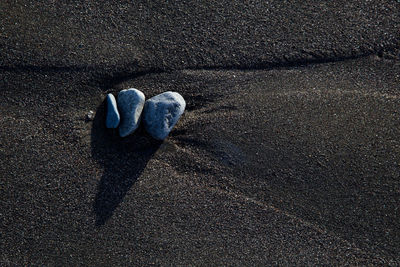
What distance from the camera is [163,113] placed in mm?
2361

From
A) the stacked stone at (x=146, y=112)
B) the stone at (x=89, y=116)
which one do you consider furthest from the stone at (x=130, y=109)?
the stone at (x=89, y=116)

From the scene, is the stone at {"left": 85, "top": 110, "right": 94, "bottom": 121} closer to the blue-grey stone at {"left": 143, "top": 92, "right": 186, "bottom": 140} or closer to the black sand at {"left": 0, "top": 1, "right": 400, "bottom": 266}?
the black sand at {"left": 0, "top": 1, "right": 400, "bottom": 266}

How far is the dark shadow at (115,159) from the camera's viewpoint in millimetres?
2373

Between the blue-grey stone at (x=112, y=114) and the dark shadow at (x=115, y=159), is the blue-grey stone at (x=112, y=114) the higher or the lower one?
the higher one

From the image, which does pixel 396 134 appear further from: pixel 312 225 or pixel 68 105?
pixel 68 105

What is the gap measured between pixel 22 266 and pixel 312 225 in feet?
6.65

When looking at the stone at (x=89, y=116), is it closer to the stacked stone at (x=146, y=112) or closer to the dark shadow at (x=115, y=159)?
the dark shadow at (x=115, y=159)

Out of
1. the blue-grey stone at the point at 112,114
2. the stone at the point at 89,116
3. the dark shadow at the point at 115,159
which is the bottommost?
the dark shadow at the point at 115,159

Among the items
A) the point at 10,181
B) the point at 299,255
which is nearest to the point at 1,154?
the point at 10,181

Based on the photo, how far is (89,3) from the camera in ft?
8.14

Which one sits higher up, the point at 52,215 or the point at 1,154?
the point at 1,154

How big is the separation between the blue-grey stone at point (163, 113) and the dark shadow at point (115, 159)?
93 mm

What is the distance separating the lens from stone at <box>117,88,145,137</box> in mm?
2359

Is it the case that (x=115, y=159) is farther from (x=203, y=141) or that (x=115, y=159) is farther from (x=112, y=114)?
(x=203, y=141)
